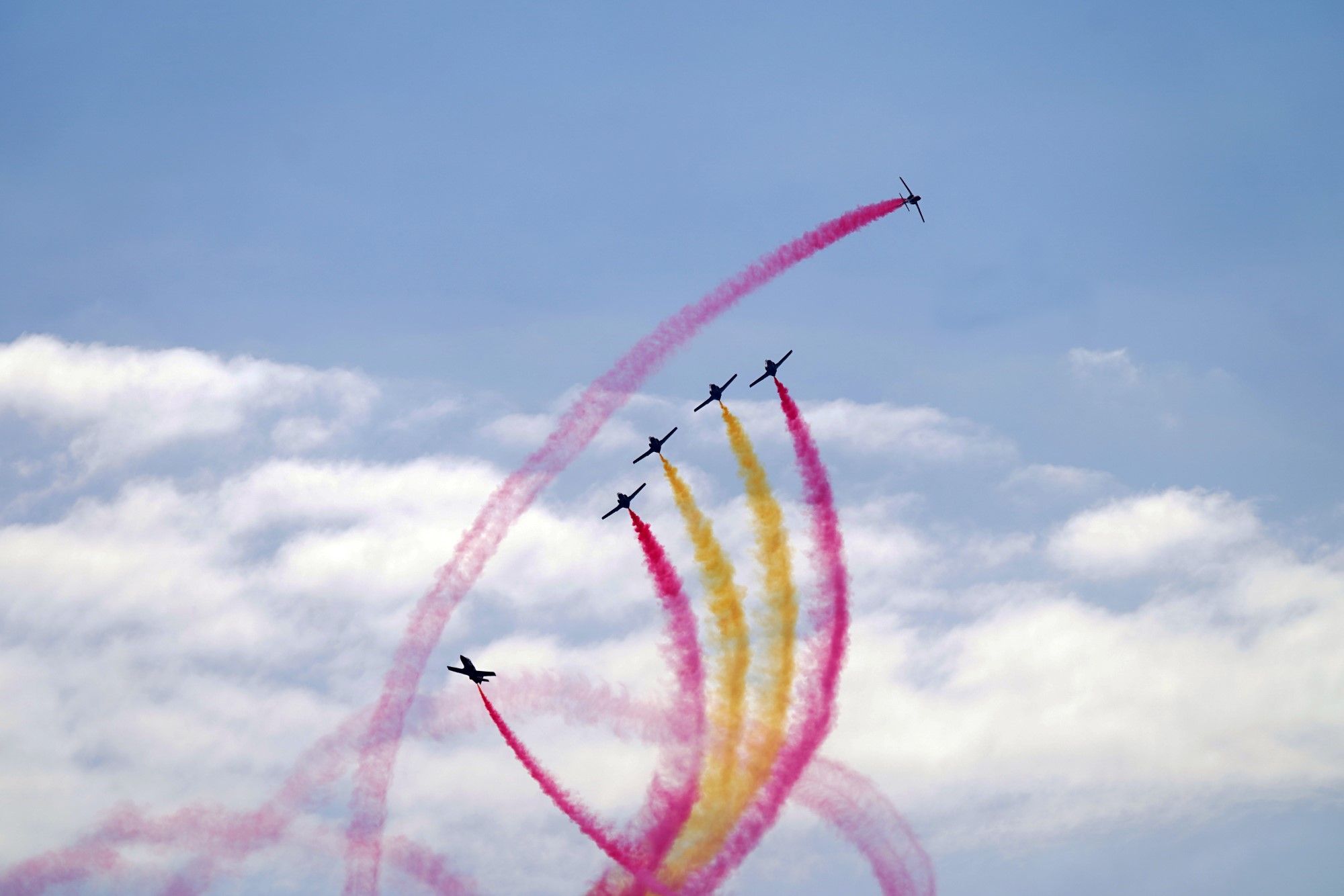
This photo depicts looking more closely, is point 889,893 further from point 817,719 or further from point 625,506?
point 625,506

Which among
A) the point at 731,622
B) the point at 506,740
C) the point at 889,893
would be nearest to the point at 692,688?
the point at 731,622

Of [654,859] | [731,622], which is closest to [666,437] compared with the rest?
[731,622]

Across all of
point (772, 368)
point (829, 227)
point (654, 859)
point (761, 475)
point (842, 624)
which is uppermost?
point (829, 227)

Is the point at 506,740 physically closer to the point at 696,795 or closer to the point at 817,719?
the point at 696,795

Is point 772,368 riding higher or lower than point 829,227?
lower

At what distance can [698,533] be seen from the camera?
318 feet

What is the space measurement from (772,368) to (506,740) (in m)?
29.4

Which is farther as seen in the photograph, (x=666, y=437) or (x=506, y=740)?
(x=666, y=437)

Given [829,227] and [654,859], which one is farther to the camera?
[829,227]

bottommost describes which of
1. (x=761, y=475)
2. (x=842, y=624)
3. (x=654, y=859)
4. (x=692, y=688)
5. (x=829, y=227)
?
(x=654, y=859)

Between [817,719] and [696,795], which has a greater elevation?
[817,719]

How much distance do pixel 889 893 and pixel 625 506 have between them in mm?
29481

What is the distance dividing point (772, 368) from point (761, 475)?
717 centimetres

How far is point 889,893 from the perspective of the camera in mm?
95625
